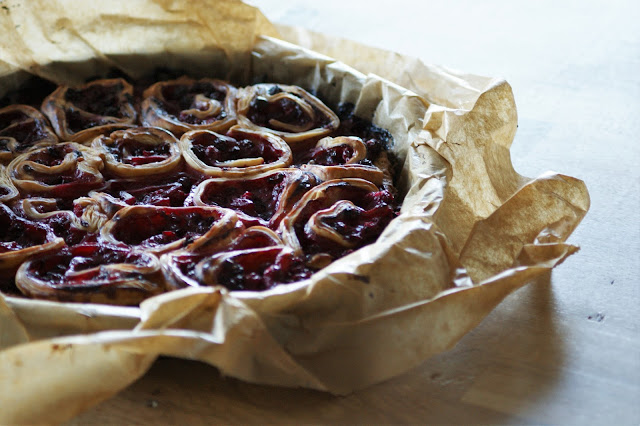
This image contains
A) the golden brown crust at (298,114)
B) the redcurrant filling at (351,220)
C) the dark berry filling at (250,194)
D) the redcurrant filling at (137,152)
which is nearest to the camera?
the redcurrant filling at (351,220)

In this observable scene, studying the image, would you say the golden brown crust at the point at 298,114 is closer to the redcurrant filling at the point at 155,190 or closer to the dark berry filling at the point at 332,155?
the dark berry filling at the point at 332,155

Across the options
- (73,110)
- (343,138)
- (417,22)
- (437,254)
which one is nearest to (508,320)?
(437,254)

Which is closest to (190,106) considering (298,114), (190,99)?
(190,99)

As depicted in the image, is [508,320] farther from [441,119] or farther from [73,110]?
[73,110]

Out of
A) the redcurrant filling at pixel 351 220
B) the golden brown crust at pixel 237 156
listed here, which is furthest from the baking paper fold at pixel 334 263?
the golden brown crust at pixel 237 156

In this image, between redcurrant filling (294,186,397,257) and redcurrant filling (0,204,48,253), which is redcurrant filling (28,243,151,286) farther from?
redcurrant filling (294,186,397,257)

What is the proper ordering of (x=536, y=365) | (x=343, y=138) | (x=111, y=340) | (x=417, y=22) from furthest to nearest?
(x=417, y=22) → (x=343, y=138) → (x=536, y=365) → (x=111, y=340)
